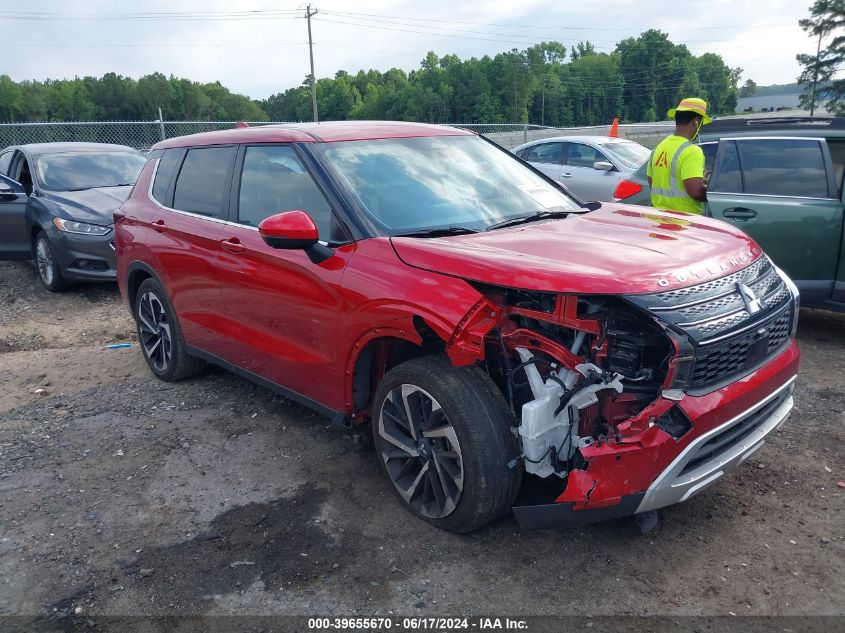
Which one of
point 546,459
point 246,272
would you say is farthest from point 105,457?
point 546,459

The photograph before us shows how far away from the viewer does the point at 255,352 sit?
4160 mm

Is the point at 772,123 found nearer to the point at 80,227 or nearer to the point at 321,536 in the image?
the point at 321,536

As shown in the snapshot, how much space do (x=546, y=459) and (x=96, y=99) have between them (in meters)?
80.9

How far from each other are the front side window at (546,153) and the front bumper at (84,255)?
754 centimetres

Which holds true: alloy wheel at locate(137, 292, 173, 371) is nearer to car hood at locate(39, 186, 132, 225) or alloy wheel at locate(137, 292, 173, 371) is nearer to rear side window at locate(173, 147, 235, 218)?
rear side window at locate(173, 147, 235, 218)

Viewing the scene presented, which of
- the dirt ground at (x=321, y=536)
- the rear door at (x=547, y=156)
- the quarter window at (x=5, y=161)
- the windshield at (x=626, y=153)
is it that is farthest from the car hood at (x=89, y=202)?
the windshield at (x=626, y=153)

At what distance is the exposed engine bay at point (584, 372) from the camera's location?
2.64m

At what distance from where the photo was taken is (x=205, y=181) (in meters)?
4.54

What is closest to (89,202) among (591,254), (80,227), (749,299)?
(80,227)

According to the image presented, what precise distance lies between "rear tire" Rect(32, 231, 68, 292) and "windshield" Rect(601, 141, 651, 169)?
847 centimetres

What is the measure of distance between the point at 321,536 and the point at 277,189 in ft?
6.27

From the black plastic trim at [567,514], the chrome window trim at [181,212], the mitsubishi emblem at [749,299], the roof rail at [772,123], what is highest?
the roof rail at [772,123]

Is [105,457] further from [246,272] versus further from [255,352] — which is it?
[246,272]

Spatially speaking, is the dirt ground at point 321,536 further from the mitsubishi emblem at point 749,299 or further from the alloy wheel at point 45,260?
the alloy wheel at point 45,260
